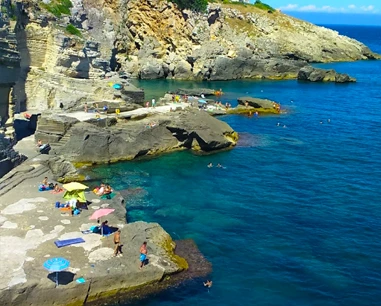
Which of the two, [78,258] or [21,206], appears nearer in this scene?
[78,258]

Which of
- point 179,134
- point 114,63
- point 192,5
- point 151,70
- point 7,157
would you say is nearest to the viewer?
point 7,157

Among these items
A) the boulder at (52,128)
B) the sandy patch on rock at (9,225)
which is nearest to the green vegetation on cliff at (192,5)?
the boulder at (52,128)

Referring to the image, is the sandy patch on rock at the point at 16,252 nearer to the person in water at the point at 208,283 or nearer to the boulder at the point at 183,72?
the person in water at the point at 208,283

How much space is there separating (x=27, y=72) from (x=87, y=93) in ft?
21.1

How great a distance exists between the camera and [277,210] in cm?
3247

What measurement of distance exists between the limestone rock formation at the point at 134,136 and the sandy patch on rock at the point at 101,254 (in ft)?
59.6

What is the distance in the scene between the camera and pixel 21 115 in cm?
4725

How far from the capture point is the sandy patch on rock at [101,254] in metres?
22.5

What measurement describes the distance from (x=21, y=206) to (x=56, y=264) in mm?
8181

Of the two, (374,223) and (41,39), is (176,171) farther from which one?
(41,39)

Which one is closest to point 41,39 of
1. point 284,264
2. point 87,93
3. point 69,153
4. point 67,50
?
point 67,50

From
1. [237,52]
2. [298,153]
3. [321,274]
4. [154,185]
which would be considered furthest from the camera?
[237,52]

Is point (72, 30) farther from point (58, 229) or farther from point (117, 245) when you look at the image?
point (117, 245)

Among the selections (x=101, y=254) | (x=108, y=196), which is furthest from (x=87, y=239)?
(x=108, y=196)
